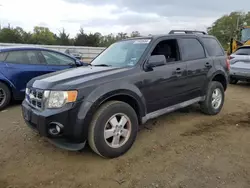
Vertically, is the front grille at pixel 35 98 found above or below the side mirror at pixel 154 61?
below

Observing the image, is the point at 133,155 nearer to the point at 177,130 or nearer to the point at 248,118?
the point at 177,130

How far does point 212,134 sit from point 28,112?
3.08m

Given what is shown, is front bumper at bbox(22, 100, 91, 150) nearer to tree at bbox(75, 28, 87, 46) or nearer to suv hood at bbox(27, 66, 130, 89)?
suv hood at bbox(27, 66, 130, 89)

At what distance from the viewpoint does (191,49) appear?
4.64 meters

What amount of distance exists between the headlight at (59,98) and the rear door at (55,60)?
11.3ft

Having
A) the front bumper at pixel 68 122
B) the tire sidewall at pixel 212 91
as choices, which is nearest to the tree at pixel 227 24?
the tire sidewall at pixel 212 91

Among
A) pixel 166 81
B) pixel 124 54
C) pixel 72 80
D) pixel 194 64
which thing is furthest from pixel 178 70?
pixel 72 80

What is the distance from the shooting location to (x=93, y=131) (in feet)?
10.0

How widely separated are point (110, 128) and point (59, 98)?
0.82 meters

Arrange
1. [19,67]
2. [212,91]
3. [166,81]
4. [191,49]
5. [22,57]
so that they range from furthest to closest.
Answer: [22,57], [19,67], [212,91], [191,49], [166,81]

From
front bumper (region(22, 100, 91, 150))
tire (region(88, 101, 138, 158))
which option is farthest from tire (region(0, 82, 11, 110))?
tire (region(88, 101, 138, 158))

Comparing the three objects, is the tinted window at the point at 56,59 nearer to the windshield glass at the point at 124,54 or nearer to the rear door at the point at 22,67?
the rear door at the point at 22,67

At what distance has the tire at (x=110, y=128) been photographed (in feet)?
10.1

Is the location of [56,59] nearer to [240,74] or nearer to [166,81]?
[166,81]
